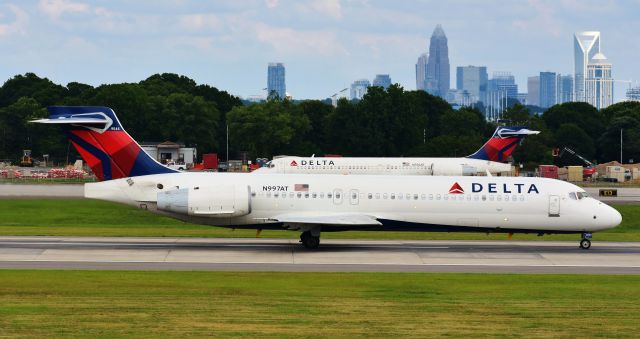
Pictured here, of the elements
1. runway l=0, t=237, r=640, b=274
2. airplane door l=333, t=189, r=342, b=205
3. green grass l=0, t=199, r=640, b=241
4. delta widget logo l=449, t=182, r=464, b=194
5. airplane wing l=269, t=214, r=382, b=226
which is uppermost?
delta widget logo l=449, t=182, r=464, b=194

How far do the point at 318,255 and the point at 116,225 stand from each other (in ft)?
59.8

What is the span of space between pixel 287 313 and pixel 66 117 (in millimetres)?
18756

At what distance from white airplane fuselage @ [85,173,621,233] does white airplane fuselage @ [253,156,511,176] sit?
121ft

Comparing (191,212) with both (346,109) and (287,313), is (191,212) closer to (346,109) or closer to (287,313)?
(287,313)

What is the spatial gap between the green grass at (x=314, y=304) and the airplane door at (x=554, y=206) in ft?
26.4

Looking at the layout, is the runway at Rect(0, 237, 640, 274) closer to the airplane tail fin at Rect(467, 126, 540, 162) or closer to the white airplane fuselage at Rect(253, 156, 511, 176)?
the white airplane fuselage at Rect(253, 156, 511, 176)

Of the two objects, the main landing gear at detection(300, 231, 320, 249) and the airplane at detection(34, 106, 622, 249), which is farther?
the main landing gear at detection(300, 231, 320, 249)

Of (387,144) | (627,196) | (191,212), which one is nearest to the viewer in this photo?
(191,212)

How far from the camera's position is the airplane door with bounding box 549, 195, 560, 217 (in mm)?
41000

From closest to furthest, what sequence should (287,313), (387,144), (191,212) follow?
(287,313) < (191,212) < (387,144)

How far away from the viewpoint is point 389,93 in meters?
140

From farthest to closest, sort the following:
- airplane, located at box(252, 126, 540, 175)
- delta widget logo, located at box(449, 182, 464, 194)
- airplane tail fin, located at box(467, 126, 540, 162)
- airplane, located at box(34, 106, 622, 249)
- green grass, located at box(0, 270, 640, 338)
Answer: airplane tail fin, located at box(467, 126, 540, 162) < airplane, located at box(252, 126, 540, 175) < delta widget logo, located at box(449, 182, 464, 194) < airplane, located at box(34, 106, 622, 249) < green grass, located at box(0, 270, 640, 338)

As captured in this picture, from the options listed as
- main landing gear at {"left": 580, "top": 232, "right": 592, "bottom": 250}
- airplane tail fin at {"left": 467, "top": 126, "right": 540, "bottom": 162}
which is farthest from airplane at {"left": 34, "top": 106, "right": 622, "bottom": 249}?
airplane tail fin at {"left": 467, "top": 126, "right": 540, "bottom": 162}

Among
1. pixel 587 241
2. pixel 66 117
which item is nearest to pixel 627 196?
pixel 587 241
